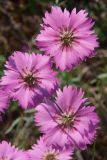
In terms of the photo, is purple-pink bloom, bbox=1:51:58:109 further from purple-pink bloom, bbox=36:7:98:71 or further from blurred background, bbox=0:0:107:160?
blurred background, bbox=0:0:107:160

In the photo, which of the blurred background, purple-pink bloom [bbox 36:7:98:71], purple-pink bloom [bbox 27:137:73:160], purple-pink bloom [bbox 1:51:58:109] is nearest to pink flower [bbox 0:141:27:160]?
purple-pink bloom [bbox 27:137:73:160]

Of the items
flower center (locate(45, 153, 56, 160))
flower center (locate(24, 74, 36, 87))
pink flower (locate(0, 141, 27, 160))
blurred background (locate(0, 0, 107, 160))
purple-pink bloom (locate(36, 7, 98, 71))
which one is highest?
blurred background (locate(0, 0, 107, 160))

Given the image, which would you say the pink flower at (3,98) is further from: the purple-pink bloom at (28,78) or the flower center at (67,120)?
the flower center at (67,120)

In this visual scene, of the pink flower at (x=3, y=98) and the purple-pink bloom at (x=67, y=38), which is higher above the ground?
the purple-pink bloom at (x=67, y=38)

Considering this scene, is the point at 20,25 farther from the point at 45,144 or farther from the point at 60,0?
the point at 45,144

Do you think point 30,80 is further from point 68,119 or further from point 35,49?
point 35,49

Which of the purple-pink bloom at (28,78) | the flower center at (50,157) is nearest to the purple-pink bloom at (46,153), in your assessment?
the flower center at (50,157)

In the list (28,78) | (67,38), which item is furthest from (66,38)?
(28,78)

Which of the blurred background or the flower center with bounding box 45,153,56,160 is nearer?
the flower center with bounding box 45,153,56,160
